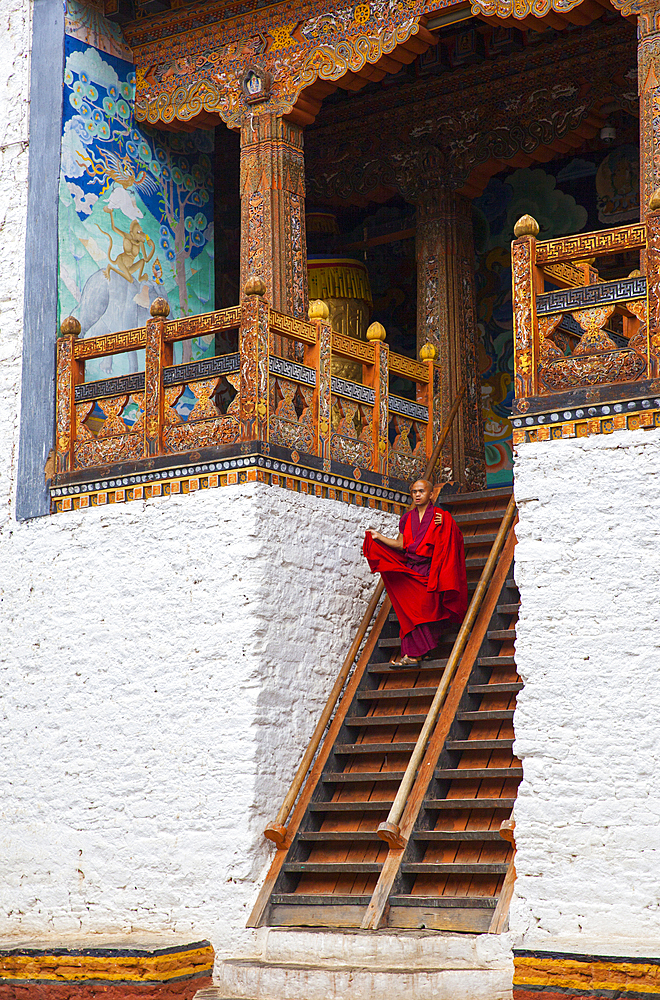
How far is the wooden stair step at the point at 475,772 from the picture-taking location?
6.72 meters

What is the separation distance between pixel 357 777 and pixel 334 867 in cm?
55

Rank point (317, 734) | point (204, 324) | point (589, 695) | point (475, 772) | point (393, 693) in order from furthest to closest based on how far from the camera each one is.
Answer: point (204, 324), point (393, 693), point (317, 734), point (475, 772), point (589, 695)

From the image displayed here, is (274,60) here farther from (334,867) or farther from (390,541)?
(334,867)

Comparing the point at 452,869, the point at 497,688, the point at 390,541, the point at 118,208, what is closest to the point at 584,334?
the point at 390,541

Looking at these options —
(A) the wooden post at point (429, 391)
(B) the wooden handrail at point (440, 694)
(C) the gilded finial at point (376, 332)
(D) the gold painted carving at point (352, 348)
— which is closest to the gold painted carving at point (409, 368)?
(A) the wooden post at point (429, 391)

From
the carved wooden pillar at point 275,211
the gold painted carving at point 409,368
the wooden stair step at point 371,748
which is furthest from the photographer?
the gold painted carving at point 409,368

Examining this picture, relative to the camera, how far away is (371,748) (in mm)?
7391

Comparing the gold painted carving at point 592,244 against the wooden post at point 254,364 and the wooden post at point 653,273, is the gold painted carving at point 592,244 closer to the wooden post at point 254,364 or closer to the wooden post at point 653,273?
the wooden post at point 653,273

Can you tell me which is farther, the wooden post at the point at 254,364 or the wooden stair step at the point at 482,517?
the wooden stair step at the point at 482,517

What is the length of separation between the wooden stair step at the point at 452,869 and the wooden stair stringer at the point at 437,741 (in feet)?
0.23

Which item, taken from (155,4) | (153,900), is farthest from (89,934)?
(155,4)

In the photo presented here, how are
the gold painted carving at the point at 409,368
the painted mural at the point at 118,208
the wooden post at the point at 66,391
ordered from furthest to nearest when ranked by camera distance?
the gold painted carving at the point at 409,368 < the painted mural at the point at 118,208 < the wooden post at the point at 66,391

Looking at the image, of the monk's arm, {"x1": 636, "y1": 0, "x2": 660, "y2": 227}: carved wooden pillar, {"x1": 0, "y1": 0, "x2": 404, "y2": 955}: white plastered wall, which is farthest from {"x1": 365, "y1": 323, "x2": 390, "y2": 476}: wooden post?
{"x1": 636, "y1": 0, "x2": 660, "y2": 227}: carved wooden pillar

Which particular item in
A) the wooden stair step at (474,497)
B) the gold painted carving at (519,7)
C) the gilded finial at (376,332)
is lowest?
the wooden stair step at (474,497)
